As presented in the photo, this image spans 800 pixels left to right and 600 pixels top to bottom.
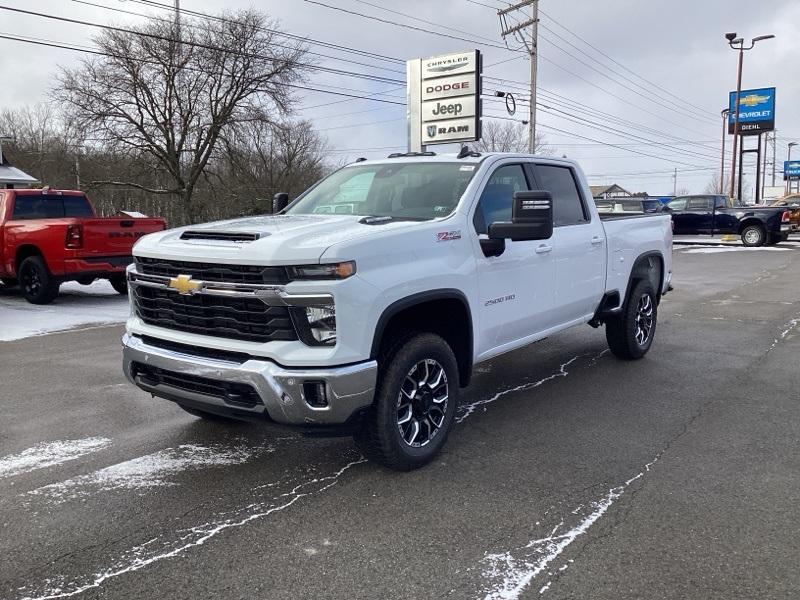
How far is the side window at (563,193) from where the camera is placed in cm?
557

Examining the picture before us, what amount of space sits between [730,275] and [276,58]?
24420 mm

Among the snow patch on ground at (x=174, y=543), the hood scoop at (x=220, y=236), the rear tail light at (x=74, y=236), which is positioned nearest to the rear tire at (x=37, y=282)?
the rear tail light at (x=74, y=236)

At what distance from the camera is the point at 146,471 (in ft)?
13.4

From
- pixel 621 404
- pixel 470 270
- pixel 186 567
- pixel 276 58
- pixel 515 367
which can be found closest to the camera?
pixel 186 567

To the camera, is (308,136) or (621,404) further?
(308,136)

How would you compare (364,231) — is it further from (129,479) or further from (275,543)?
(129,479)

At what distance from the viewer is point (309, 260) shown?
3473 millimetres

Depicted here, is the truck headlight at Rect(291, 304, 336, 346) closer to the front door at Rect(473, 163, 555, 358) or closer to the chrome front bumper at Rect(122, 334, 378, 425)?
the chrome front bumper at Rect(122, 334, 378, 425)

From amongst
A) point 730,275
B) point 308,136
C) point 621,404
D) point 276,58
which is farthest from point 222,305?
point 308,136

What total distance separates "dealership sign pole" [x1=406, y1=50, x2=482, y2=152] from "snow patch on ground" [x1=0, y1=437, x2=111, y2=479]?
24.4 meters

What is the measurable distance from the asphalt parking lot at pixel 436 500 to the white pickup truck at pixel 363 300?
433 millimetres

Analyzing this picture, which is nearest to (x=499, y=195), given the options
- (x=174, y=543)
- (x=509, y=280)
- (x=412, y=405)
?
(x=509, y=280)

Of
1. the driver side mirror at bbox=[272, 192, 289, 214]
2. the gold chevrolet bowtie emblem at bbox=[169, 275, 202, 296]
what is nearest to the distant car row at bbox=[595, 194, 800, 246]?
the driver side mirror at bbox=[272, 192, 289, 214]

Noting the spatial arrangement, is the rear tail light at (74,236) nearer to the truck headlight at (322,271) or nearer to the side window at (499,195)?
the side window at (499,195)
